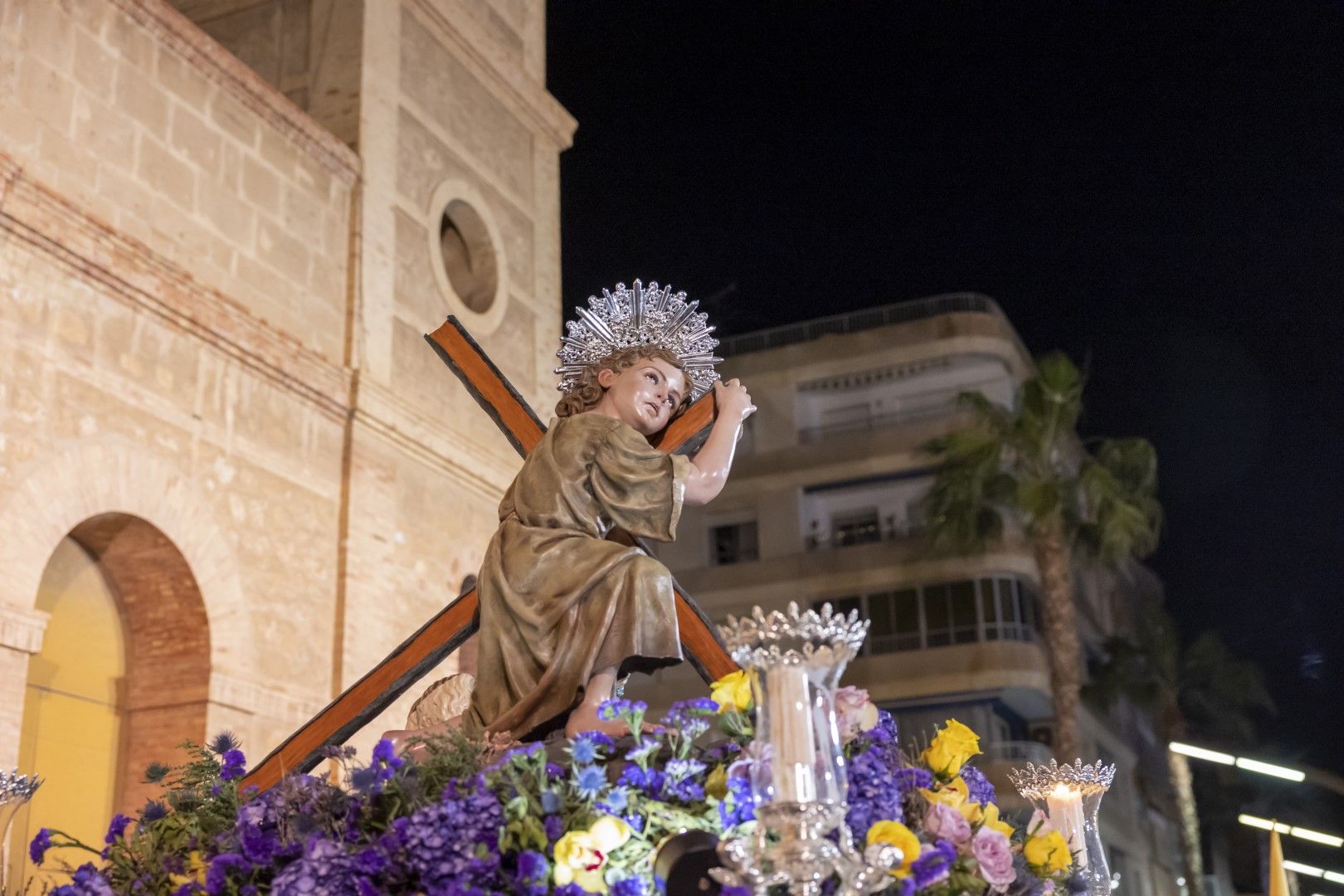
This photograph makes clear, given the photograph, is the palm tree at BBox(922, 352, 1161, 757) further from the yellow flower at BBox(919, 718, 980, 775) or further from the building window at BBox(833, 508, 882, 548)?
the yellow flower at BBox(919, 718, 980, 775)

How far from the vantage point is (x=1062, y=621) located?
20.6 meters

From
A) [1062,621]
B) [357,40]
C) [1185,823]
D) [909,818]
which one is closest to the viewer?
[909,818]

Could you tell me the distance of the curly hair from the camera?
4.90 m

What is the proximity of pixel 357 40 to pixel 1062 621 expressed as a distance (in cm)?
1209

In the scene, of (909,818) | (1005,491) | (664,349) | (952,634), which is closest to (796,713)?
(909,818)

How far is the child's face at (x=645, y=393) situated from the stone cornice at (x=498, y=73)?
32.5ft

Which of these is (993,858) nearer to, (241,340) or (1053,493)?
(241,340)

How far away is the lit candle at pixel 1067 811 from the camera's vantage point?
14.3 ft

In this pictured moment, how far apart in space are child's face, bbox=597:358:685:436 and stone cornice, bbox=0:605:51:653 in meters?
5.48

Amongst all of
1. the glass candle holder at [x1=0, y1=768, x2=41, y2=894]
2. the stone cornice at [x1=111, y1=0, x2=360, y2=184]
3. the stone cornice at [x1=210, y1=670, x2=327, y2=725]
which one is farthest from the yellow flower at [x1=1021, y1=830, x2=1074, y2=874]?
the stone cornice at [x1=111, y1=0, x2=360, y2=184]

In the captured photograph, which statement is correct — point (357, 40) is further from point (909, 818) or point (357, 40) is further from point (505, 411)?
point (909, 818)

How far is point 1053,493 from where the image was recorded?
2130 cm

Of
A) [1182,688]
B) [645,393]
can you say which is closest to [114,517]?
[645,393]

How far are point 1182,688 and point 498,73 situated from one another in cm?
2173
